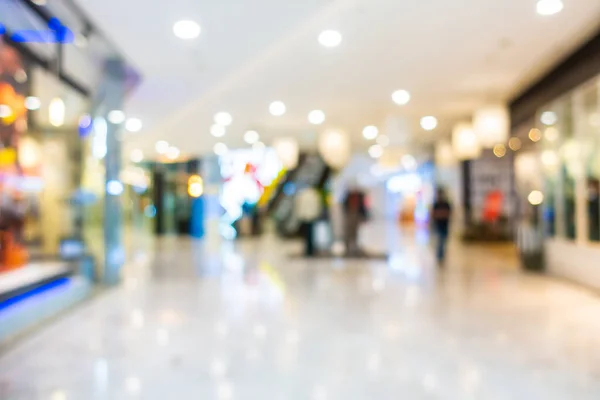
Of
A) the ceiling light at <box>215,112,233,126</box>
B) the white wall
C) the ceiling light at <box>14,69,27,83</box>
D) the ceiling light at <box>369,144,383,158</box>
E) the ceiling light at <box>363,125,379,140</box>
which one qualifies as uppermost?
the ceiling light at <box>215,112,233,126</box>

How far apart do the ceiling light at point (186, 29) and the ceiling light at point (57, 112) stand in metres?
2.30

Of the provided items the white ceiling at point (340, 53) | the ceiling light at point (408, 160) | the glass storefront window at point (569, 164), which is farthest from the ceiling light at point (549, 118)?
the ceiling light at point (408, 160)

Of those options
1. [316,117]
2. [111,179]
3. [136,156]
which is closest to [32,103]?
[111,179]

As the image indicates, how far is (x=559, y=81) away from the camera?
8.68 m

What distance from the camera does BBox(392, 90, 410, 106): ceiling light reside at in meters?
10.4

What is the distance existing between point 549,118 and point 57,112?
25.4ft

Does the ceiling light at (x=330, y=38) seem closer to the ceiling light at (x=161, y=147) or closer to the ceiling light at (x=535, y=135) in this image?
the ceiling light at (x=535, y=135)

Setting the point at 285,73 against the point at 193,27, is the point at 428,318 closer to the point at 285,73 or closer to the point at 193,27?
the point at 193,27

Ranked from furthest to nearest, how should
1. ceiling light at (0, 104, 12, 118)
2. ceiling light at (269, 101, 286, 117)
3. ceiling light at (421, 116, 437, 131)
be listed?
ceiling light at (421, 116, 437, 131), ceiling light at (269, 101, 286, 117), ceiling light at (0, 104, 12, 118)

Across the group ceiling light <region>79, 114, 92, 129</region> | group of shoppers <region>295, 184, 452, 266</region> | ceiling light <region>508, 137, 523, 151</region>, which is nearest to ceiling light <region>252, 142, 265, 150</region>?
group of shoppers <region>295, 184, 452, 266</region>

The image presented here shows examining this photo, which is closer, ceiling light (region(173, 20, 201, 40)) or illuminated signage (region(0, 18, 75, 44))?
illuminated signage (region(0, 18, 75, 44))

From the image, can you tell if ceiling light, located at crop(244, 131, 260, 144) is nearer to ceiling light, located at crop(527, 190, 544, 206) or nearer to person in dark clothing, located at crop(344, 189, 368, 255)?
person in dark clothing, located at crop(344, 189, 368, 255)

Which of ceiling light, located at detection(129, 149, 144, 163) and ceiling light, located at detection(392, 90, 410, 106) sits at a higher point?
ceiling light, located at detection(392, 90, 410, 106)

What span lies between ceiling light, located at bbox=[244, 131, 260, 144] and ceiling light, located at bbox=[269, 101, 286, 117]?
3150 mm
